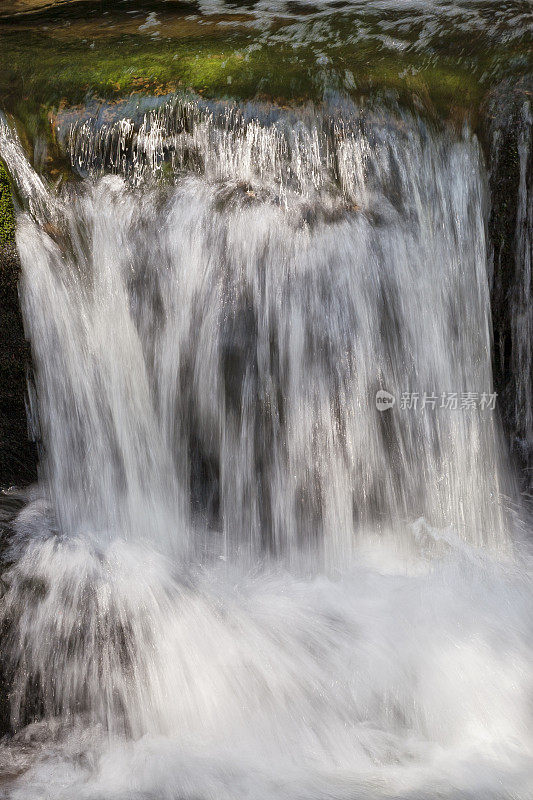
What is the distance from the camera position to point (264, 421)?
3482 mm

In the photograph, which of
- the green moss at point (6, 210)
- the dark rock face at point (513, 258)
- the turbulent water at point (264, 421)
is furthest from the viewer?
the dark rock face at point (513, 258)

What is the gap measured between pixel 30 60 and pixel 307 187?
61.2 inches

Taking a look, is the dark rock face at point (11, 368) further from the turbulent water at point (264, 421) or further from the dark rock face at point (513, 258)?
the dark rock face at point (513, 258)

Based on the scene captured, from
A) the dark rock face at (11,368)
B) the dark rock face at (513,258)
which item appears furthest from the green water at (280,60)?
the dark rock face at (11,368)

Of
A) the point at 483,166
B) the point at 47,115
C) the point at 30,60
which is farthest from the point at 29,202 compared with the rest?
the point at 483,166

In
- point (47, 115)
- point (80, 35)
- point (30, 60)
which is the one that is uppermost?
point (80, 35)

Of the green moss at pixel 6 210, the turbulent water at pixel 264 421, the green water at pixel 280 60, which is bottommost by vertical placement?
the turbulent water at pixel 264 421

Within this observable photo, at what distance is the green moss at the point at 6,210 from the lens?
3.26 meters

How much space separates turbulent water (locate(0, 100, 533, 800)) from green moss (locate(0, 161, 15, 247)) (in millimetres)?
55

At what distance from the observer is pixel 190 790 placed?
7.97ft

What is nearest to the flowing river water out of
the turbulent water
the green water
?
the turbulent water

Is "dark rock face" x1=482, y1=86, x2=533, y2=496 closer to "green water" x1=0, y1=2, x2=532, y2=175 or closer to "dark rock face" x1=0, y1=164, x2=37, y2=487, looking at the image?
"green water" x1=0, y1=2, x2=532, y2=175

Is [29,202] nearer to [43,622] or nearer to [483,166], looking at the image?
[43,622]

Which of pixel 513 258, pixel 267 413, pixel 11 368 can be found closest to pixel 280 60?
pixel 513 258
